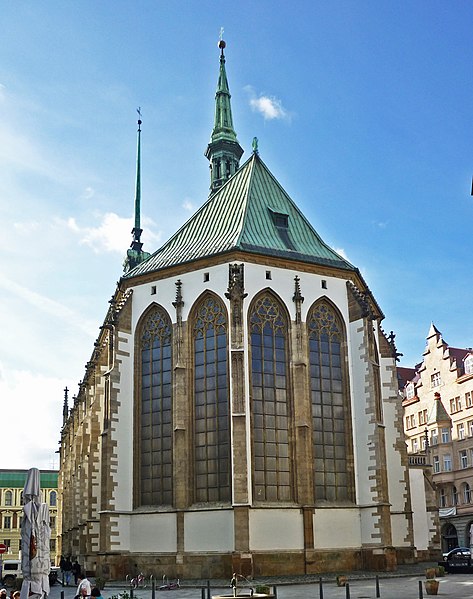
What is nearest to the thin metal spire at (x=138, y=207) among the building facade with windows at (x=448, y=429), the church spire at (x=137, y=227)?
the church spire at (x=137, y=227)

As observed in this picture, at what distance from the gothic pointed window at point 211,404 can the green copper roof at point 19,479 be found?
218 ft

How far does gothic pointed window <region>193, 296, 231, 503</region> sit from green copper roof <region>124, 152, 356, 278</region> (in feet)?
8.85

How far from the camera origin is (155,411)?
107 feet

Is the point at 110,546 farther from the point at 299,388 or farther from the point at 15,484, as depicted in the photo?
the point at 15,484

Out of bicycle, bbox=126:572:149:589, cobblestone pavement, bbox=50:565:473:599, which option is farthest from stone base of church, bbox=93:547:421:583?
cobblestone pavement, bbox=50:565:473:599

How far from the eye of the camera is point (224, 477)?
30.3 meters

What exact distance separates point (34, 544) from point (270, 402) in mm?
16811

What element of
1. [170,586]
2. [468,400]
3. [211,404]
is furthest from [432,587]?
[468,400]

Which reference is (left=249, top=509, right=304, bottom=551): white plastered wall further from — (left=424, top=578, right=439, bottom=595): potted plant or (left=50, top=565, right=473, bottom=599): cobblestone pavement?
(left=424, top=578, right=439, bottom=595): potted plant

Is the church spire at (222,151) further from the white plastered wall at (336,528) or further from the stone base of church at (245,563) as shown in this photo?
the stone base of church at (245,563)

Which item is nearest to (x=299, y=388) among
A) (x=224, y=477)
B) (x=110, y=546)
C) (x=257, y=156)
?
(x=224, y=477)

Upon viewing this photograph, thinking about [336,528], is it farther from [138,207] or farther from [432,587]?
[138,207]

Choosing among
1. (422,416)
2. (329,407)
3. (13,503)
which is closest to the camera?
(329,407)

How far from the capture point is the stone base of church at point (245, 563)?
28.8 metres
